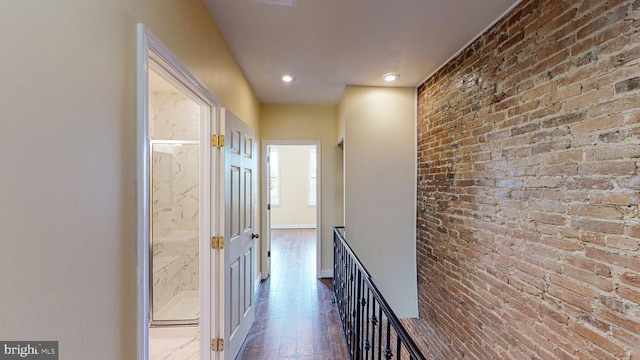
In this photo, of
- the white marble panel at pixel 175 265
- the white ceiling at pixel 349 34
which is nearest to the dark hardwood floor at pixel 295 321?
the white marble panel at pixel 175 265

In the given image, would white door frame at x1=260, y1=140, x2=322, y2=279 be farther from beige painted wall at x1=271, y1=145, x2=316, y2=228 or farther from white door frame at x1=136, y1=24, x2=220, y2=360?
beige painted wall at x1=271, y1=145, x2=316, y2=228

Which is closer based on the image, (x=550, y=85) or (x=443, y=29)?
(x=550, y=85)

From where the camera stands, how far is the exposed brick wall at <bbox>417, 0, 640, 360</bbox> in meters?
1.13

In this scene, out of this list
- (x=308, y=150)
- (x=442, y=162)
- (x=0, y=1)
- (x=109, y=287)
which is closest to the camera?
(x=0, y=1)

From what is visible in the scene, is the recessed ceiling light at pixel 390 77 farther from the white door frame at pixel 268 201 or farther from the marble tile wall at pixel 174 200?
the marble tile wall at pixel 174 200

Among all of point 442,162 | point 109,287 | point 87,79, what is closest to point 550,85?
point 442,162

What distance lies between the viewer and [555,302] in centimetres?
140

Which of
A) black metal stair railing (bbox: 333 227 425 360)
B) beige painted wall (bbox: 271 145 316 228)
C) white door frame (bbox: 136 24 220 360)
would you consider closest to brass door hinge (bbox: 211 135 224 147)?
white door frame (bbox: 136 24 220 360)

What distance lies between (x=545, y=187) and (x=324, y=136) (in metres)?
2.85

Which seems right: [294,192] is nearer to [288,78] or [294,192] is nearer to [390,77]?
[288,78]

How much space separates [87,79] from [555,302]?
2.24 m

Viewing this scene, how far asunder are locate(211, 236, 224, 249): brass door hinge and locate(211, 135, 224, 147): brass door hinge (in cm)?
67

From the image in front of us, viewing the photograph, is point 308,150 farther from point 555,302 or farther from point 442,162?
point 555,302

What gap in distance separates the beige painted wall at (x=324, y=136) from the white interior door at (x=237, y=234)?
3.81 ft
